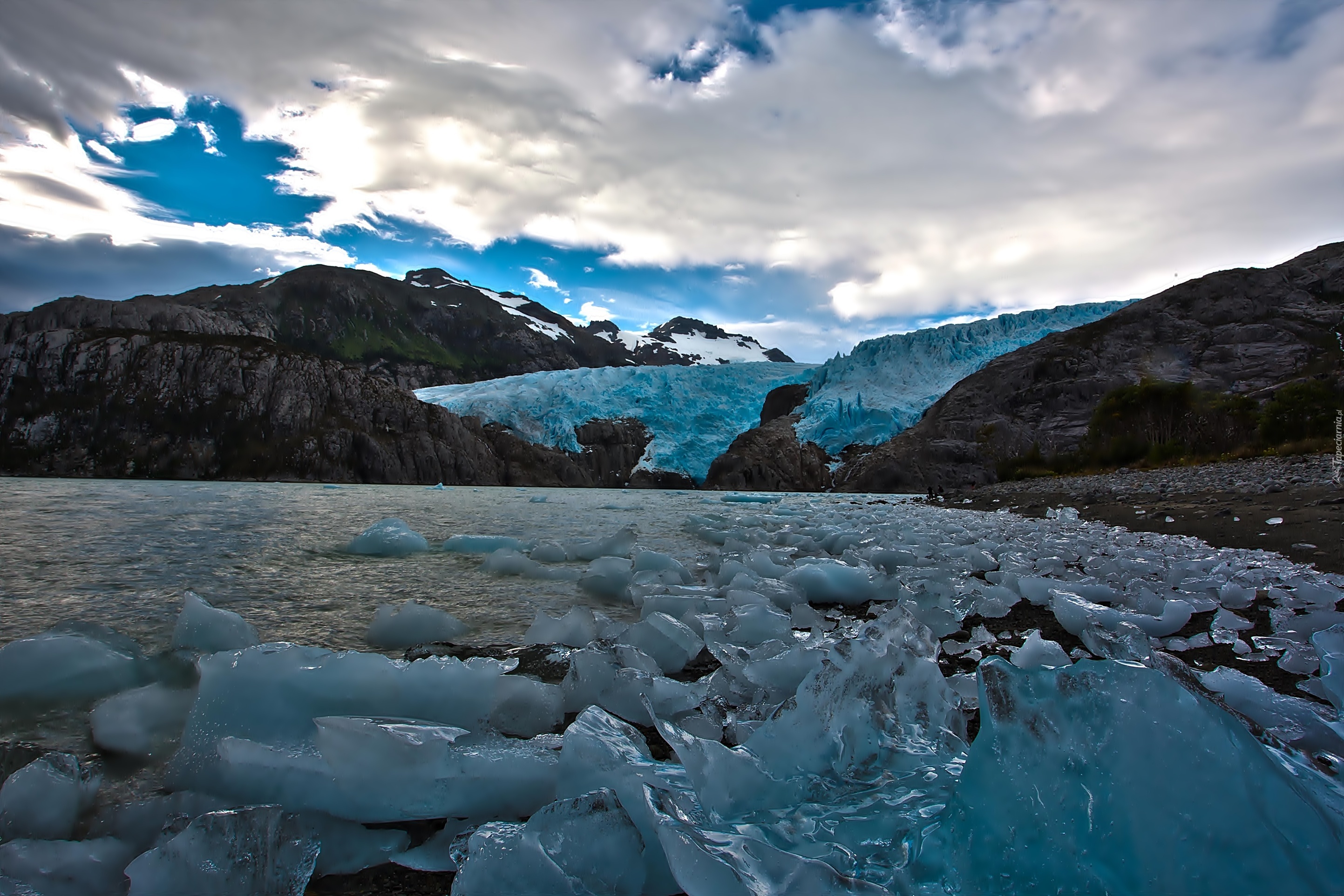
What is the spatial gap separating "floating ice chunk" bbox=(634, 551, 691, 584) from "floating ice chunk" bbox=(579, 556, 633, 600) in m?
0.12

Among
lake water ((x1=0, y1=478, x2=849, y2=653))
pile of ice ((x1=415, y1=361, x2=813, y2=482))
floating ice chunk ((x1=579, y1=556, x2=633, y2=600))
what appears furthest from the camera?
pile of ice ((x1=415, y1=361, x2=813, y2=482))

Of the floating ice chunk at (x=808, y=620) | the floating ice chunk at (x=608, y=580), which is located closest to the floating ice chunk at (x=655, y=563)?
the floating ice chunk at (x=608, y=580)

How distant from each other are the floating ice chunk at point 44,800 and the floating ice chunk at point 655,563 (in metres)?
2.91

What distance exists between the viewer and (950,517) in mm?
9469

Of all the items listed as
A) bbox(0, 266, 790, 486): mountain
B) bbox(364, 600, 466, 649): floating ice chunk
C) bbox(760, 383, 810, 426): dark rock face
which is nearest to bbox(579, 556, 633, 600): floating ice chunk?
bbox(364, 600, 466, 649): floating ice chunk

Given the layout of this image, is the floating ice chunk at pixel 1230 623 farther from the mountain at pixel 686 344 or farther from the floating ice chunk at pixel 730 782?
the mountain at pixel 686 344

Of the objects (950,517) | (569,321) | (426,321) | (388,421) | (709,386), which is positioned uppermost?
(569,321)

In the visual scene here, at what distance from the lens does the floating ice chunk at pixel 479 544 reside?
18.1ft

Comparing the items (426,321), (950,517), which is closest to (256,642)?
(950,517)

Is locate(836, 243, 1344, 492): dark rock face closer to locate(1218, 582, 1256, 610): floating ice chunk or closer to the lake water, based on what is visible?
the lake water

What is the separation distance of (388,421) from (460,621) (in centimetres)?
5441

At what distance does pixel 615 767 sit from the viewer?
109 cm

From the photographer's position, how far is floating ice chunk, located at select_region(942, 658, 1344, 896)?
69cm

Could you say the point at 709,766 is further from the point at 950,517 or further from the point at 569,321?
the point at 569,321
